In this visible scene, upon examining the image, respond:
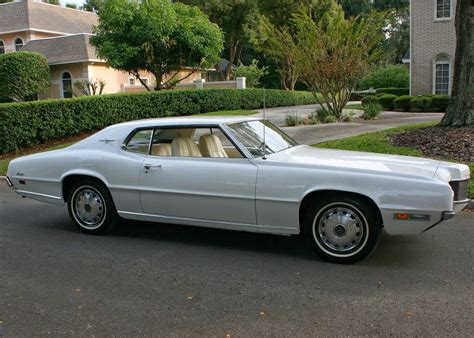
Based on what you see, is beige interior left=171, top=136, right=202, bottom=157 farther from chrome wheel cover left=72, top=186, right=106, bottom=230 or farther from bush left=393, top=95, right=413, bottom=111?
bush left=393, top=95, right=413, bottom=111

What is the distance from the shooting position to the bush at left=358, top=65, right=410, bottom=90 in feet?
118

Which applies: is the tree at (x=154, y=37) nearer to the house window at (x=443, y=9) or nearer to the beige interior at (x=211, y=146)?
the house window at (x=443, y=9)

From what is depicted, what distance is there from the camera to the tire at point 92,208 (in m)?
5.94

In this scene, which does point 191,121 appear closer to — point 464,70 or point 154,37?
point 464,70

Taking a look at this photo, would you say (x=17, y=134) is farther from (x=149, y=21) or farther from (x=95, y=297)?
(x=95, y=297)

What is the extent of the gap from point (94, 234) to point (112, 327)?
2.59 m

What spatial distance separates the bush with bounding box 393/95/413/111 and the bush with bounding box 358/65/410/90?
11068 millimetres

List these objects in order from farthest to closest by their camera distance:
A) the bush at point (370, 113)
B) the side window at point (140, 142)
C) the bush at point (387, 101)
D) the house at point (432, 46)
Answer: the bush at point (387, 101)
the house at point (432, 46)
the bush at point (370, 113)
the side window at point (140, 142)

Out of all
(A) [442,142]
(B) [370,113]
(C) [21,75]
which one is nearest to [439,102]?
(B) [370,113]

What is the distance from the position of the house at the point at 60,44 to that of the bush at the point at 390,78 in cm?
1356

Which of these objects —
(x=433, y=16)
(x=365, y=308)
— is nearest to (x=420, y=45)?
(x=433, y=16)

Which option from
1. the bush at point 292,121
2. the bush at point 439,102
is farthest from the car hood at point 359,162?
the bush at point 439,102

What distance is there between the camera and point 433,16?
25594mm

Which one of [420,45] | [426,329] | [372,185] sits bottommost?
[426,329]
